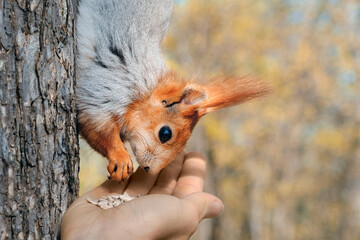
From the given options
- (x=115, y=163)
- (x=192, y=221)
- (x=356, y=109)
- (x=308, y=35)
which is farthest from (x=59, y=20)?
(x=308, y=35)

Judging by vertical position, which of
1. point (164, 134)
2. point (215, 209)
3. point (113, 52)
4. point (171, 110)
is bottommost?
point (215, 209)

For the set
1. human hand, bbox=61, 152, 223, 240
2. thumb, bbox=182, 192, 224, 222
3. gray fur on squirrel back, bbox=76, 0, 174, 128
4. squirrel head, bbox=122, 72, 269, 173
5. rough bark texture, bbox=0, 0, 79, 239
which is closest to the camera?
rough bark texture, bbox=0, 0, 79, 239

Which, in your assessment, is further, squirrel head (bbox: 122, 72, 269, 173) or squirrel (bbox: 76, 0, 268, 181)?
squirrel head (bbox: 122, 72, 269, 173)

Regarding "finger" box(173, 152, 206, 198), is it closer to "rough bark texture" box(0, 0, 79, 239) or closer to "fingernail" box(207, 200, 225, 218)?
"fingernail" box(207, 200, 225, 218)

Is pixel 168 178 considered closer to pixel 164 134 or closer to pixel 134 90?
pixel 164 134

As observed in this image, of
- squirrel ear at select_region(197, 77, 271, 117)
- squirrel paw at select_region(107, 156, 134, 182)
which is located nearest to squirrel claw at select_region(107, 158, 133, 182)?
squirrel paw at select_region(107, 156, 134, 182)

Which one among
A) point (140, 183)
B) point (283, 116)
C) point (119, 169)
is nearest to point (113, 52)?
point (119, 169)

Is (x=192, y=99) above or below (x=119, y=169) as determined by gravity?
above

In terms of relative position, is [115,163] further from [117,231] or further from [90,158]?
[90,158]
